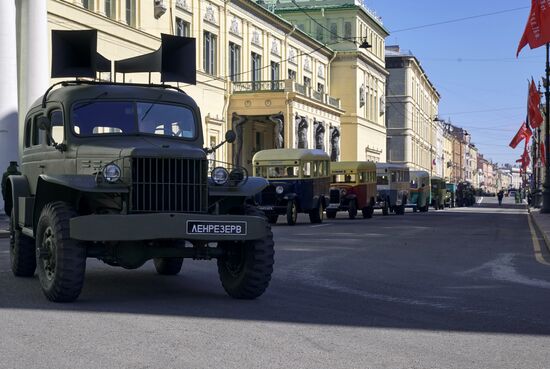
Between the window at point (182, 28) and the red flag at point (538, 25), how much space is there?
2504cm

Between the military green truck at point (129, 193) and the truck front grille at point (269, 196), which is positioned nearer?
the military green truck at point (129, 193)

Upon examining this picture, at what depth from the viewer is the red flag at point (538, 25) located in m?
22.9

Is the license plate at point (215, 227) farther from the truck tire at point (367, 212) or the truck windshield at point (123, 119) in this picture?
the truck tire at point (367, 212)

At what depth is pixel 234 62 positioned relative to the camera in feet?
182

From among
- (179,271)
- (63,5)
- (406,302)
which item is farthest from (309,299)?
(63,5)

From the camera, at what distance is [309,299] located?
32.3 ft

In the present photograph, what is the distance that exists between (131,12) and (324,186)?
650 inches

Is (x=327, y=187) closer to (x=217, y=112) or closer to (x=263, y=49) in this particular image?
(x=217, y=112)

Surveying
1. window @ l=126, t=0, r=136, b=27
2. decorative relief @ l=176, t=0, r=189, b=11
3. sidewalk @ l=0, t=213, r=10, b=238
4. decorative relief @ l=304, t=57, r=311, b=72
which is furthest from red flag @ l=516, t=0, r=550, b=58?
decorative relief @ l=304, t=57, r=311, b=72

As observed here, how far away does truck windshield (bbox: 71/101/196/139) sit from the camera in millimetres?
9936

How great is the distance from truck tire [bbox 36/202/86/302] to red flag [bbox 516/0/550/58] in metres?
17.3

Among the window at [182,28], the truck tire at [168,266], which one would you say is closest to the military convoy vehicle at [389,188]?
the window at [182,28]

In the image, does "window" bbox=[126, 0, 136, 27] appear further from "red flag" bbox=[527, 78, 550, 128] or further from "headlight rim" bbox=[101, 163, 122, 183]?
"headlight rim" bbox=[101, 163, 122, 183]

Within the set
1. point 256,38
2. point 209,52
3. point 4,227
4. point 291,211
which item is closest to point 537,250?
point 291,211
